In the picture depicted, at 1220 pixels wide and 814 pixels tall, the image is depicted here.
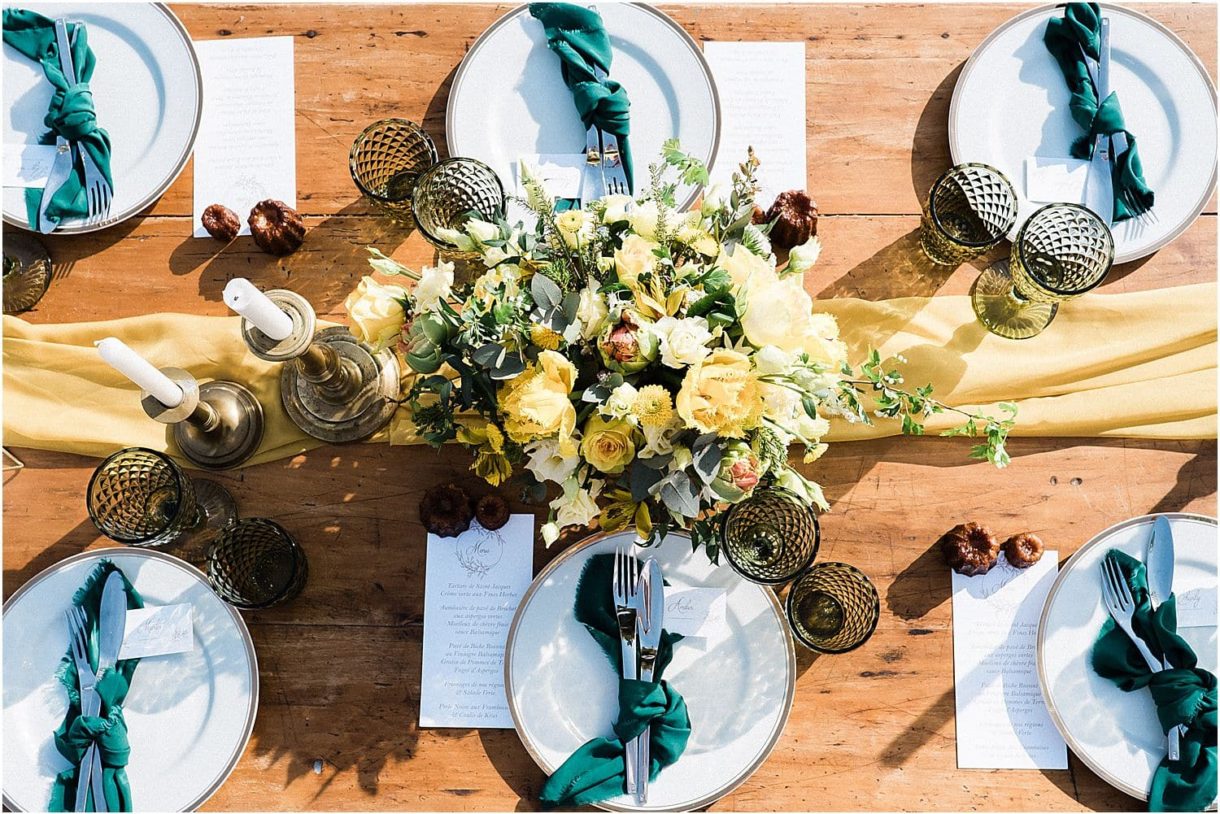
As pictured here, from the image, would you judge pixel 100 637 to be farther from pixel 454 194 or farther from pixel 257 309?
pixel 454 194

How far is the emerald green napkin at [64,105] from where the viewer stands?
1160mm

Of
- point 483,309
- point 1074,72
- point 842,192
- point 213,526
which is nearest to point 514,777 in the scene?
point 213,526

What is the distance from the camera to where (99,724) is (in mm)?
1058

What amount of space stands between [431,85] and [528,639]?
33.2 inches

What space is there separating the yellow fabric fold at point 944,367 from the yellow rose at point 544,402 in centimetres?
54

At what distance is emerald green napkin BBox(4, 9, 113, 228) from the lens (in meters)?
1.16

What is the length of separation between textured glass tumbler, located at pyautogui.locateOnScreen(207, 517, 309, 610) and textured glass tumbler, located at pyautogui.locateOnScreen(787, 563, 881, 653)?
695 mm

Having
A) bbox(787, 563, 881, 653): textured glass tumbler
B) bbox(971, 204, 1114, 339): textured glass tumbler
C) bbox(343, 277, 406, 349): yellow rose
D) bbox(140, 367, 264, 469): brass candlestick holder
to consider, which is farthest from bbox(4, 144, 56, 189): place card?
bbox(971, 204, 1114, 339): textured glass tumbler

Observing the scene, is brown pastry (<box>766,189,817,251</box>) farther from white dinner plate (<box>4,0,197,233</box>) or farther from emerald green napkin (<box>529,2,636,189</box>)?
white dinner plate (<box>4,0,197,233</box>)

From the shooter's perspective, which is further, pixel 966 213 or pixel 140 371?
pixel 966 213

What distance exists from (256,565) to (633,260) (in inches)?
28.9

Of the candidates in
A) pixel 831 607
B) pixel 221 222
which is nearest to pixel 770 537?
pixel 831 607

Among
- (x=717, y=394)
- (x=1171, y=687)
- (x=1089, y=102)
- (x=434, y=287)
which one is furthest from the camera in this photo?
(x=1089, y=102)

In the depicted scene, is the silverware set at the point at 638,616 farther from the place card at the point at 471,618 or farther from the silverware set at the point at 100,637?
the silverware set at the point at 100,637
